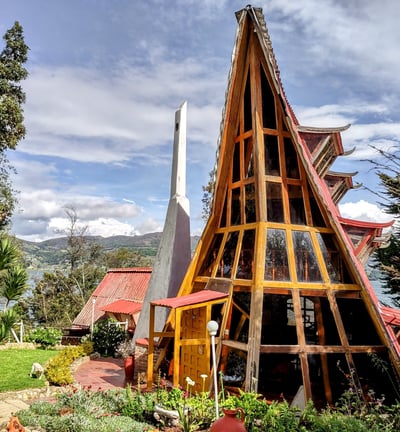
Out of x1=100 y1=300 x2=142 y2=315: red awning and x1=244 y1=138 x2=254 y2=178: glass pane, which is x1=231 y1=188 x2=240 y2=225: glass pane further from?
x1=100 y1=300 x2=142 y2=315: red awning

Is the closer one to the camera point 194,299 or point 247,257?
point 194,299

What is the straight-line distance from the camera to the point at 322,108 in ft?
31.8

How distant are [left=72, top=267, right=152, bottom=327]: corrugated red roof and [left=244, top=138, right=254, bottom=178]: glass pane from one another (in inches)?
448

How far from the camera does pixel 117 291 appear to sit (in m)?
22.1

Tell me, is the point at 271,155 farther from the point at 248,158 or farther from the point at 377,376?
the point at 377,376

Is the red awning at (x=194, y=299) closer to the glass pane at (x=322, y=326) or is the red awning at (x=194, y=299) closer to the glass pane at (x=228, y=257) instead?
the glass pane at (x=228, y=257)

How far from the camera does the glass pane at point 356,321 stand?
32.9 feet

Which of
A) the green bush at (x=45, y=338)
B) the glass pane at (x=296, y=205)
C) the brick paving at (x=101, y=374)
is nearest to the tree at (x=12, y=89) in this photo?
the green bush at (x=45, y=338)

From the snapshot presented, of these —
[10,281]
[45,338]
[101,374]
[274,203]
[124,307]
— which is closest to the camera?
[10,281]

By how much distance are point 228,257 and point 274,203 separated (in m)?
2.03

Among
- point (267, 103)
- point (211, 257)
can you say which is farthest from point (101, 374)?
point (267, 103)

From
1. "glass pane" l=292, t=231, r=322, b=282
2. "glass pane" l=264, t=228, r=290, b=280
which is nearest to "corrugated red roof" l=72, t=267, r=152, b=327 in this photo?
"glass pane" l=264, t=228, r=290, b=280

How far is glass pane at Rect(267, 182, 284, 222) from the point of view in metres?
10.5

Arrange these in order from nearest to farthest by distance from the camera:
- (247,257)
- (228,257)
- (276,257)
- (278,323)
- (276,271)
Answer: (276,271) < (276,257) < (247,257) < (228,257) < (278,323)
